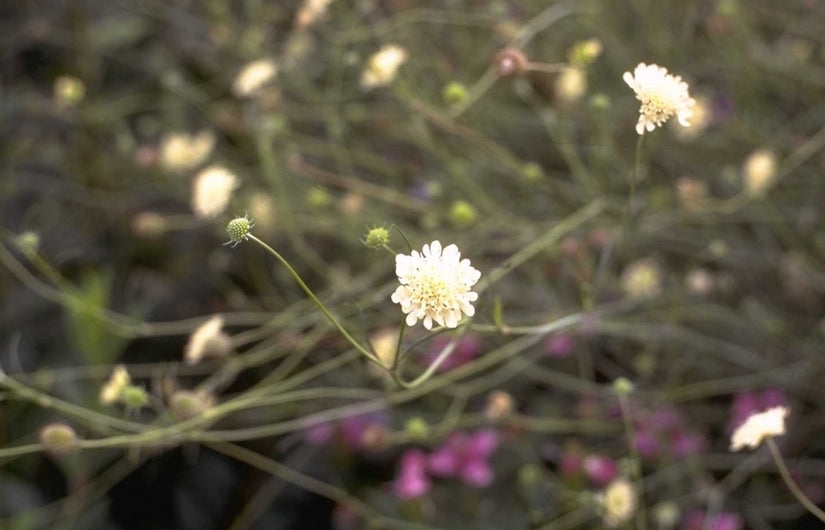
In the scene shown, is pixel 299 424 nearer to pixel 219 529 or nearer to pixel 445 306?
pixel 445 306

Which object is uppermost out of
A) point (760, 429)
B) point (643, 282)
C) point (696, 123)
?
point (696, 123)

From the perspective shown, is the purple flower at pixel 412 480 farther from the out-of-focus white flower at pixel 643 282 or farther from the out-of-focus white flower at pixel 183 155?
the out-of-focus white flower at pixel 183 155

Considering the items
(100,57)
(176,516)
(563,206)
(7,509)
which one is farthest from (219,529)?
(100,57)

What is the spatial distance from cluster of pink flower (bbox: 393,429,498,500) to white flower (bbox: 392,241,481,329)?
42 centimetres

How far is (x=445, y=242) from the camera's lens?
0.91 m

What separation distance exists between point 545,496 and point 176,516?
0.36m

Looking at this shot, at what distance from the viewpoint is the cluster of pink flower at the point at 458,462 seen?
34.7 inches

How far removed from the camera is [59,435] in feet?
2.02

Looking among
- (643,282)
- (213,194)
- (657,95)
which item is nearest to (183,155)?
(213,194)

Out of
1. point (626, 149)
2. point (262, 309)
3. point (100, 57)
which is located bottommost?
point (262, 309)

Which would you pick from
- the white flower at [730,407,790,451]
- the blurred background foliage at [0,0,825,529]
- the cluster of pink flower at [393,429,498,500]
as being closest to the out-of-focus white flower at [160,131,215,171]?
the blurred background foliage at [0,0,825,529]

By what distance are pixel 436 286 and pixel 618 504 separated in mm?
312

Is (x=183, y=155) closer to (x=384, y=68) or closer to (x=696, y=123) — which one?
(x=384, y=68)

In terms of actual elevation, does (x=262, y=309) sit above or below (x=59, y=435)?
above
